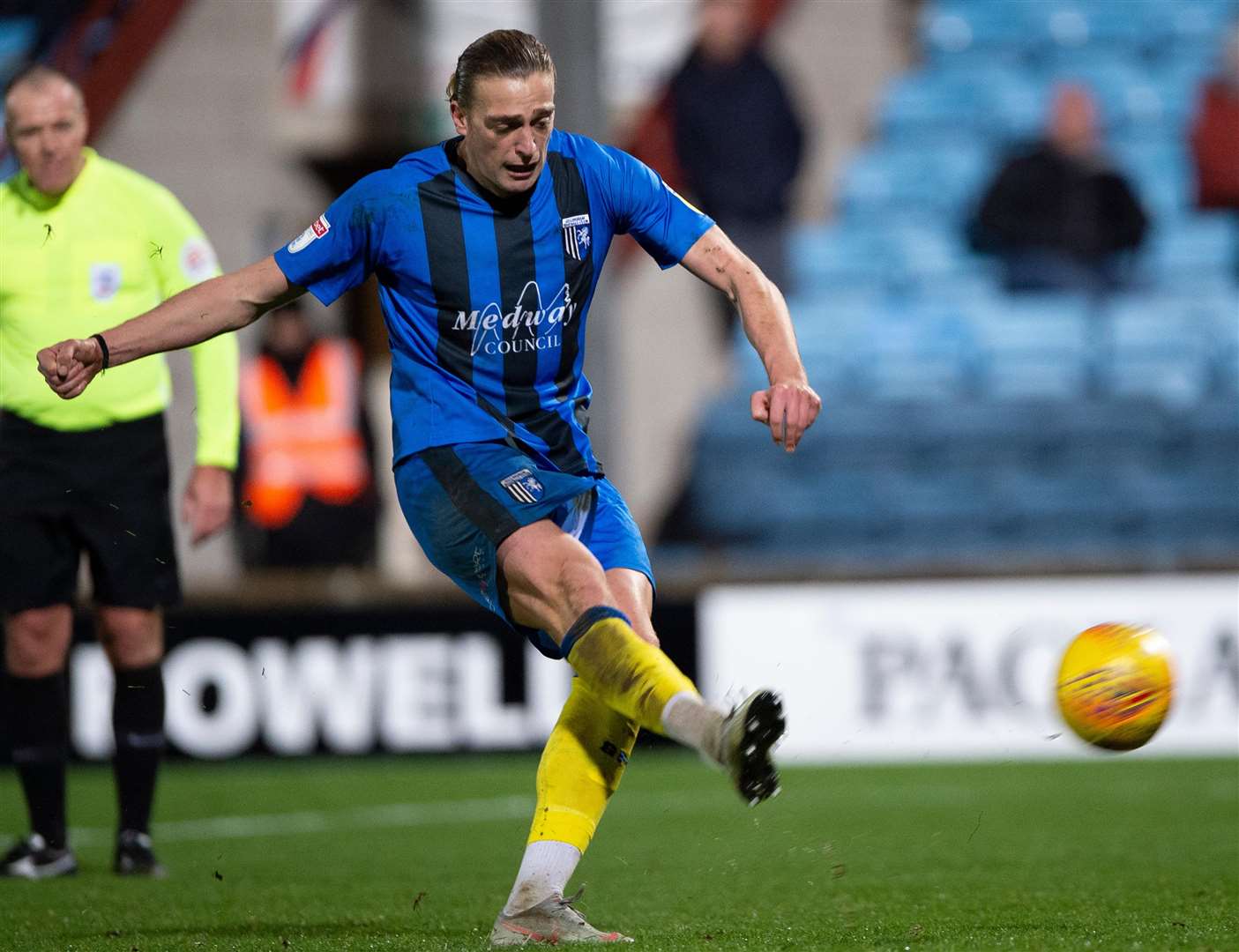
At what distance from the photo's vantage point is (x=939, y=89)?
48.9 ft

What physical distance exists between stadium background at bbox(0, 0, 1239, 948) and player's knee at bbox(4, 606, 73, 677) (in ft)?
7.31

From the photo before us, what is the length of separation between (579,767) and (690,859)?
2.11 meters

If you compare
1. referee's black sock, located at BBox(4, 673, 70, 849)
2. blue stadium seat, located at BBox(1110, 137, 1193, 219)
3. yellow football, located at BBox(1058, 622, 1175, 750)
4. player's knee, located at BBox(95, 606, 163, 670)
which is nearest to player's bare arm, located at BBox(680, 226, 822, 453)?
yellow football, located at BBox(1058, 622, 1175, 750)

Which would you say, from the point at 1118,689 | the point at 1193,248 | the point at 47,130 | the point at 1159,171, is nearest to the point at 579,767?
the point at 1118,689

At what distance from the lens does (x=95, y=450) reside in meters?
5.88

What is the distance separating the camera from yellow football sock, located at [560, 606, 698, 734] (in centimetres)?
388

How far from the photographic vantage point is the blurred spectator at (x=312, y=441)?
11.9 m

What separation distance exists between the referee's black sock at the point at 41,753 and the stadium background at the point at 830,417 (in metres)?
2.20

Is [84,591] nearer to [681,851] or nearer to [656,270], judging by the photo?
[656,270]

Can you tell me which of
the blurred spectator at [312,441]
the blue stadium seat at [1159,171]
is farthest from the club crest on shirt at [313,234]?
the blue stadium seat at [1159,171]

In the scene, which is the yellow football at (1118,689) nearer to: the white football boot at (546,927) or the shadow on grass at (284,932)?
the white football boot at (546,927)

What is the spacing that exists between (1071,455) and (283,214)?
5.54m

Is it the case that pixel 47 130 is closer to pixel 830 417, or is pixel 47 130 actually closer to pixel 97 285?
pixel 97 285

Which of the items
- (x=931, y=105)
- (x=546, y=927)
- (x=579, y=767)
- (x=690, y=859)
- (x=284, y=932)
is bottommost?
(x=690, y=859)
